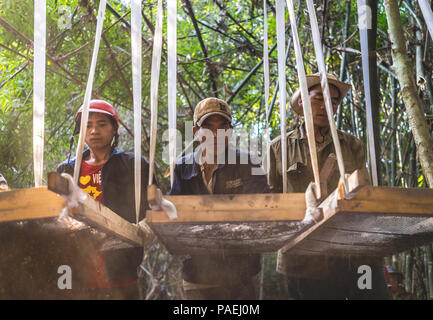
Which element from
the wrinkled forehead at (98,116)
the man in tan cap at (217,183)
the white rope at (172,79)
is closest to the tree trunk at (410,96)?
the man in tan cap at (217,183)

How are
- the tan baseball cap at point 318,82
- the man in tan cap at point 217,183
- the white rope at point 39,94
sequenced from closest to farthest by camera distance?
the white rope at point 39,94, the man in tan cap at point 217,183, the tan baseball cap at point 318,82

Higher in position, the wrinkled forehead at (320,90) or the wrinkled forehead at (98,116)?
the wrinkled forehead at (320,90)

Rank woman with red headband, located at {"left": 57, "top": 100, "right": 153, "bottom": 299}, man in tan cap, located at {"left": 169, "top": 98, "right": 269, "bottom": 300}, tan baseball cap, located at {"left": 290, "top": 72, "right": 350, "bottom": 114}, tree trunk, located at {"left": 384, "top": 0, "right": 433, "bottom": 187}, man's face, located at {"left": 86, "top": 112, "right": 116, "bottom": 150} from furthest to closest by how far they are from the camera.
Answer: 1. tan baseball cap, located at {"left": 290, "top": 72, "right": 350, "bottom": 114}
2. man's face, located at {"left": 86, "top": 112, "right": 116, "bottom": 150}
3. man in tan cap, located at {"left": 169, "top": 98, "right": 269, "bottom": 300}
4. tree trunk, located at {"left": 384, "top": 0, "right": 433, "bottom": 187}
5. woman with red headband, located at {"left": 57, "top": 100, "right": 153, "bottom": 299}

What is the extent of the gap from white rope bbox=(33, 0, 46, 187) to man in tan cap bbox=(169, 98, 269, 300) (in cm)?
88

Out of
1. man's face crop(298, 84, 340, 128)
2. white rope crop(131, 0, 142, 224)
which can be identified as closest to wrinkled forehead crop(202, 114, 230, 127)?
man's face crop(298, 84, 340, 128)

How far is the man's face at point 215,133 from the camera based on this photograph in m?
2.19

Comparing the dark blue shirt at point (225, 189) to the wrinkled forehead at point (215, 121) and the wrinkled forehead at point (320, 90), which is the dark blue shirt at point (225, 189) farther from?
the wrinkled forehead at point (320, 90)

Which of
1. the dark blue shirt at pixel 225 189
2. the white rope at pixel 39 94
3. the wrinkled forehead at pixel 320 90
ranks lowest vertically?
the dark blue shirt at pixel 225 189

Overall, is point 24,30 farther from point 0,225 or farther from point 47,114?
point 0,225

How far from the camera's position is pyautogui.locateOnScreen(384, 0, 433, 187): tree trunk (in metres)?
2.01

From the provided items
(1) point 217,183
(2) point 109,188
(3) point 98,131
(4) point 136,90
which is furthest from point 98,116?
(4) point 136,90

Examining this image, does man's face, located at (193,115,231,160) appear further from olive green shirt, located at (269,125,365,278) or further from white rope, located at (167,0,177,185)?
white rope, located at (167,0,177,185)

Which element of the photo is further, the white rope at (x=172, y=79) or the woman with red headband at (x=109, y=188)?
the woman with red headband at (x=109, y=188)

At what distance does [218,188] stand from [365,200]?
3.07 ft
